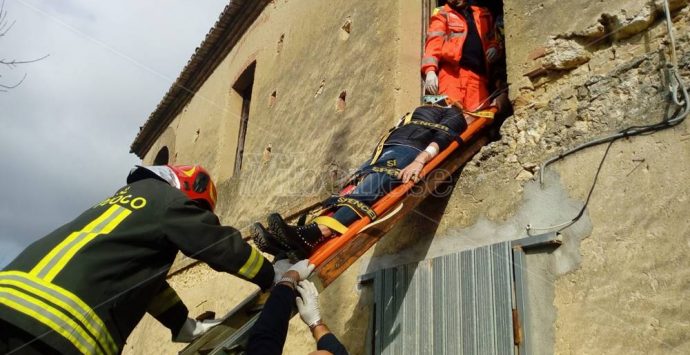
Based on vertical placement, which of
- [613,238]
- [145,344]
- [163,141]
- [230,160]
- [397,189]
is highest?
[163,141]

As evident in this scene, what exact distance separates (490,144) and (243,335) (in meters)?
1.90

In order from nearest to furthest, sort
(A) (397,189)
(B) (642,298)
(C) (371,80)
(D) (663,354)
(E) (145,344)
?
1. (D) (663,354)
2. (B) (642,298)
3. (A) (397,189)
4. (C) (371,80)
5. (E) (145,344)

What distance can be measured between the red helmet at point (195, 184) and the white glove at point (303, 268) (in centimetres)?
59

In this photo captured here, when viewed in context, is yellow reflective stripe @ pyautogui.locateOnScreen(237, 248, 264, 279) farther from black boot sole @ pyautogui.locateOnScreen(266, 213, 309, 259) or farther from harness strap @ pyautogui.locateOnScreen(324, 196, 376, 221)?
harness strap @ pyautogui.locateOnScreen(324, 196, 376, 221)

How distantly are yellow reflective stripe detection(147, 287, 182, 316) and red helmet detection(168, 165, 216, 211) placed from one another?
1.61 ft

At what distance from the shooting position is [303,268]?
8.77 ft

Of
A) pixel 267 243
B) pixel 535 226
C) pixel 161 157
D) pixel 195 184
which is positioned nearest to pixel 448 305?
pixel 535 226

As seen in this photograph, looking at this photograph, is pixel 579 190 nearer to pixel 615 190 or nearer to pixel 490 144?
pixel 615 190

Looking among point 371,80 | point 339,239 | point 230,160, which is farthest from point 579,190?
point 230,160

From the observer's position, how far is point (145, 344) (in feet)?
25.4

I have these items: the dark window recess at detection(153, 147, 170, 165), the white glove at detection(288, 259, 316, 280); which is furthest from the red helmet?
the dark window recess at detection(153, 147, 170, 165)

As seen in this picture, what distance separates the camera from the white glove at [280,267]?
2.70 m

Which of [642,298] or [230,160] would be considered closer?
[642,298]

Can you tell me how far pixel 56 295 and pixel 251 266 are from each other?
793mm
